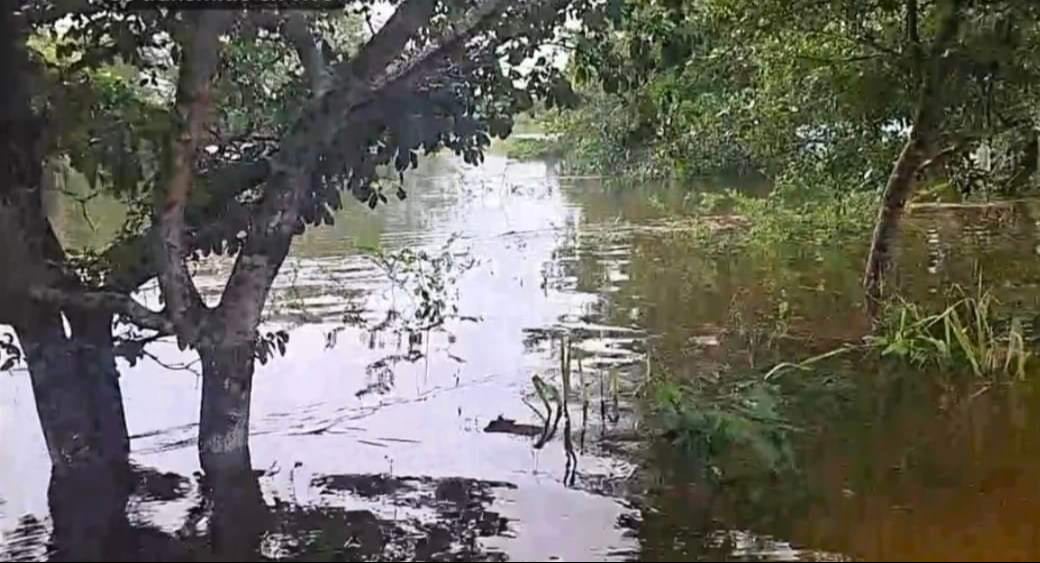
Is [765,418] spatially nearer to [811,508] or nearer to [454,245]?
[811,508]

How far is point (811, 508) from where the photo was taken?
502cm

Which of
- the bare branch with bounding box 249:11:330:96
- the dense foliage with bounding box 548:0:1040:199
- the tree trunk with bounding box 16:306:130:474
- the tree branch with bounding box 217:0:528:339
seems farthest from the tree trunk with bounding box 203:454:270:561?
the dense foliage with bounding box 548:0:1040:199

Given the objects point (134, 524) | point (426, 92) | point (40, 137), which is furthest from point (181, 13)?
point (134, 524)

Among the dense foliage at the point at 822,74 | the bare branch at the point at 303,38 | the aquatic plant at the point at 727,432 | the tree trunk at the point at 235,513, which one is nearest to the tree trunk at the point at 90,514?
the tree trunk at the point at 235,513

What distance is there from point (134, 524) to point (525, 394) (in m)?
2.88

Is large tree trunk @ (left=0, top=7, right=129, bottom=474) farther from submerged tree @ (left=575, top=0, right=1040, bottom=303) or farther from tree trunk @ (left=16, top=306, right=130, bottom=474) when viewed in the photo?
submerged tree @ (left=575, top=0, right=1040, bottom=303)

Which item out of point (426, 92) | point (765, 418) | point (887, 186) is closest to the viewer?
point (426, 92)

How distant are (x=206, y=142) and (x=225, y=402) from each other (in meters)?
1.11

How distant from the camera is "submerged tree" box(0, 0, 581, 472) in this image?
4.86 metres

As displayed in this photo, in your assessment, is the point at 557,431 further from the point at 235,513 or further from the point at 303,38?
the point at 303,38

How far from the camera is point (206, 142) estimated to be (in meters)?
5.33

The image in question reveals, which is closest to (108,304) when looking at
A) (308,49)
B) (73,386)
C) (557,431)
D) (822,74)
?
(73,386)

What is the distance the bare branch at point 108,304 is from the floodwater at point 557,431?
818 millimetres

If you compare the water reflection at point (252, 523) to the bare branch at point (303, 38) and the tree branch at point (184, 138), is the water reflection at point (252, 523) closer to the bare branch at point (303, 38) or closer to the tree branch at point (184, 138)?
the tree branch at point (184, 138)
